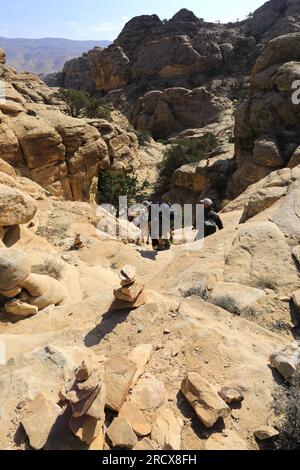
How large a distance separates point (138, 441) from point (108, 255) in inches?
282

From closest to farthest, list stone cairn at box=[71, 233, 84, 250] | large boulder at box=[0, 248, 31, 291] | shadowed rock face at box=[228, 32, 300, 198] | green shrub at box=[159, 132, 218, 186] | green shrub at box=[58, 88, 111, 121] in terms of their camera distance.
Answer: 1. large boulder at box=[0, 248, 31, 291]
2. stone cairn at box=[71, 233, 84, 250]
3. shadowed rock face at box=[228, 32, 300, 198]
4. green shrub at box=[58, 88, 111, 121]
5. green shrub at box=[159, 132, 218, 186]

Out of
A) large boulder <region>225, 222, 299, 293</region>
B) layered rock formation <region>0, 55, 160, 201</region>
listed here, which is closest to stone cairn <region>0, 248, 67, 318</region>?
large boulder <region>225, 222, 299, 293</region>

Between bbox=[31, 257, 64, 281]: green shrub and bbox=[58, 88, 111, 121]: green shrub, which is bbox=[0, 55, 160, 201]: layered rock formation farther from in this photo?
bbox=[31, 257, 64, 281]: green shrub

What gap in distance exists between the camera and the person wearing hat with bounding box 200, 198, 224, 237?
9172 mm

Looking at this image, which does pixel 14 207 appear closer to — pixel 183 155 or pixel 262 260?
pixel 262 260

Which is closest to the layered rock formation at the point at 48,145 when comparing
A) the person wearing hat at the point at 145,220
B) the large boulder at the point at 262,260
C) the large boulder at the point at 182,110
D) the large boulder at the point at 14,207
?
the person wearing hat at the point at 145,220

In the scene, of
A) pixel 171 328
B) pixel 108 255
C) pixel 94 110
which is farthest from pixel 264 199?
pixel 94 110

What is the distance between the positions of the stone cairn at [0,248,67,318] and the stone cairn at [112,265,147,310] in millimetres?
2147

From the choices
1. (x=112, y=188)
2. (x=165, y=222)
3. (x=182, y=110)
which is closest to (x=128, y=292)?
(x=165, y=222)

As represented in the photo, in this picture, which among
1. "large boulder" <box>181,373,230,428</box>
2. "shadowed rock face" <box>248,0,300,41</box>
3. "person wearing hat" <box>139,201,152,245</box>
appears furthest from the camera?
"shadowed rock face" <box>248,0,300,41</box>

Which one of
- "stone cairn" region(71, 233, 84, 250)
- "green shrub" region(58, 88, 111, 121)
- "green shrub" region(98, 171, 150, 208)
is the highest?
"green shrub" region(58, 88, 111, 121)

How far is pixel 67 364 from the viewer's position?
3449 millimetres

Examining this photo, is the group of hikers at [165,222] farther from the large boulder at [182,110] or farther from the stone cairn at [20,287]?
the large boulder at [182,110]

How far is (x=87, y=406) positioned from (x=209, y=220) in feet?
23.9
